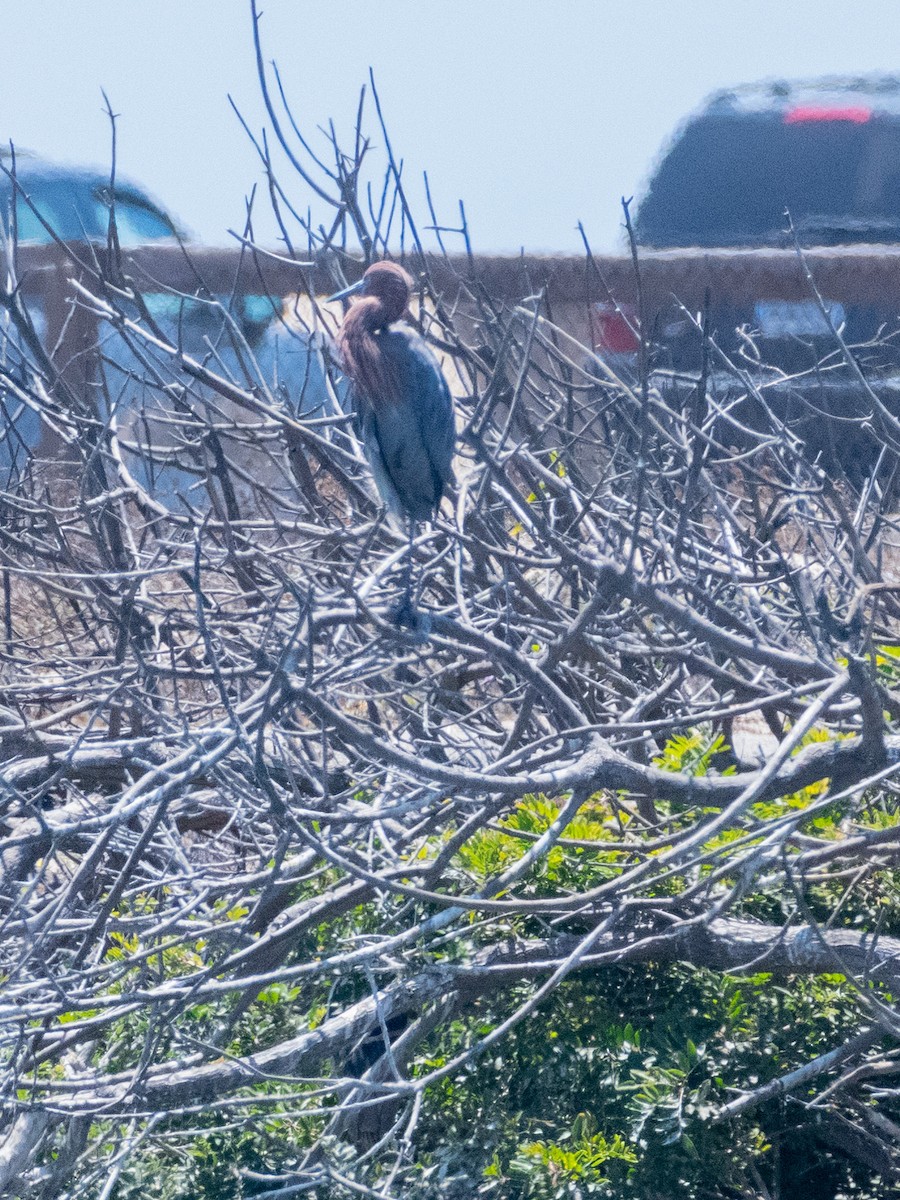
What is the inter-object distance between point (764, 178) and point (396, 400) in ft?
25.8

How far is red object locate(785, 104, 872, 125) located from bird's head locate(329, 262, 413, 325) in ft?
26.2

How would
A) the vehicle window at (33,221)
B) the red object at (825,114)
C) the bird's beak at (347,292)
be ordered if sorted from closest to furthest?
the bird's beak at (347,292)
the vehicle window at (33,221)
the red object at (825,114)

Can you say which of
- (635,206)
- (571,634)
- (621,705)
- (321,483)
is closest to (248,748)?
(571,634)

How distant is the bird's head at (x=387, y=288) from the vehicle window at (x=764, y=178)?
6859 mm

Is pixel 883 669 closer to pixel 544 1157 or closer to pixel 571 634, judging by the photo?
pixel 571 634

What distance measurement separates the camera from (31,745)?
15.3 feet

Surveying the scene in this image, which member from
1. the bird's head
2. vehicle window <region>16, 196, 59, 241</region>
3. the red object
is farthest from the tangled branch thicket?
the red object

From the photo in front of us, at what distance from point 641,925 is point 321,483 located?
3435mm

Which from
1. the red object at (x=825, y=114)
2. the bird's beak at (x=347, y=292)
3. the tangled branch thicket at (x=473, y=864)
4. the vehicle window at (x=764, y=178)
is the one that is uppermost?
the red object at (x=825, y=114)

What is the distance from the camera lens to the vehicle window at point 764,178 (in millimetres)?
10414

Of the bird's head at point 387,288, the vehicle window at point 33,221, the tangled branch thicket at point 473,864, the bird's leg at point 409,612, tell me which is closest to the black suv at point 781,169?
the vehicle window at point 33,221

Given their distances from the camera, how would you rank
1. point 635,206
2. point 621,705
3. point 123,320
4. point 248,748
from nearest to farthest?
1. point 248,748
2. point 123,320
3. point 621,705
4. point 635,206

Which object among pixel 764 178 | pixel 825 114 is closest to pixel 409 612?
pixel 764 178

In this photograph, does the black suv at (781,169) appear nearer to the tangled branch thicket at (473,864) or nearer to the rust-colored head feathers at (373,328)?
the tangled branch thicket at (473,864)
